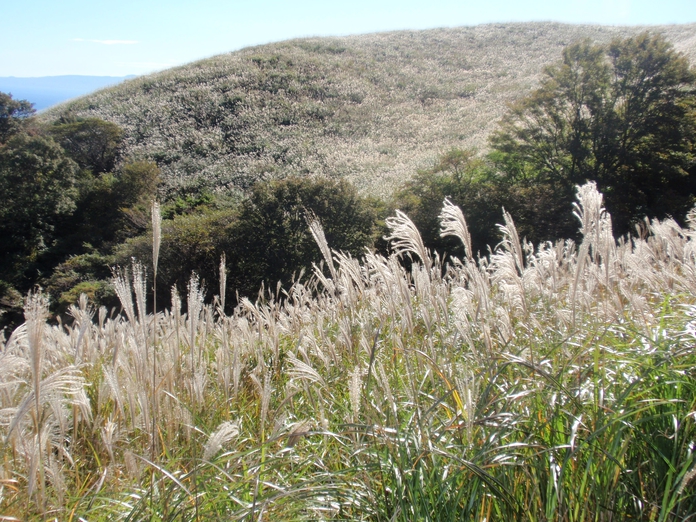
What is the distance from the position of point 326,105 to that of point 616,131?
83.8 feet

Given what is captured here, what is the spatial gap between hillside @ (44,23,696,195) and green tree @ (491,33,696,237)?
7664mm

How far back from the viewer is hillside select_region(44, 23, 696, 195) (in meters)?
28.2

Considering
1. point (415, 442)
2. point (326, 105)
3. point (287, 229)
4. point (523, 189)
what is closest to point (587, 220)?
point (415, 442)

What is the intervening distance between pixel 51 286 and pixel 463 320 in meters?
18.7

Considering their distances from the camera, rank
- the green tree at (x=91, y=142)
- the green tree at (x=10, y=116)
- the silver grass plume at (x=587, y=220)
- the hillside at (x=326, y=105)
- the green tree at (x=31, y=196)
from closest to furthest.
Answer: the silver grass plume at (x=587, y=220) → the green tree at (x=31, y=196) → the green tree at (x=10, y=116) → the green tree at (x=91, y=142) → the hillside at (x=326, y=105)

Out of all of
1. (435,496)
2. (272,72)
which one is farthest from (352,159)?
(435,496)

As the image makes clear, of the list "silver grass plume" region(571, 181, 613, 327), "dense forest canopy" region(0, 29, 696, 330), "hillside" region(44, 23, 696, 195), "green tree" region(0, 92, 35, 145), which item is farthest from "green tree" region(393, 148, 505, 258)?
"green tree" region(0, 92, 35, 145)

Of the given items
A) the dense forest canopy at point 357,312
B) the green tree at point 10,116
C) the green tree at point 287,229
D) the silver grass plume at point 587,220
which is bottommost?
the green tree at point 287,229

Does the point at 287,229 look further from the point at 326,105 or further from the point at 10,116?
the point at 326,105

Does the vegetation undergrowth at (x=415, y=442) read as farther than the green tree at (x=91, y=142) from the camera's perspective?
No

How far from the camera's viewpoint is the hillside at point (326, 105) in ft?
92.4

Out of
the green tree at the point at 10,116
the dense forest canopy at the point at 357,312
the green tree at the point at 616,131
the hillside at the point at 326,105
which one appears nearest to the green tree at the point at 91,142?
the dense forest canopy at the point at 357,312

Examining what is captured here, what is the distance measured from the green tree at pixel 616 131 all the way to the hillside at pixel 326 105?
7.66 meters

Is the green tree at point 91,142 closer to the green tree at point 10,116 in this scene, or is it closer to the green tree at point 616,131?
the green tree at point 10,116
